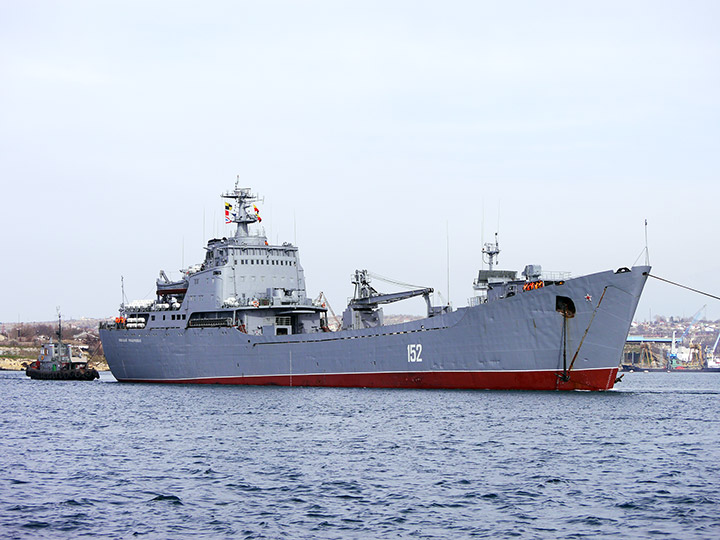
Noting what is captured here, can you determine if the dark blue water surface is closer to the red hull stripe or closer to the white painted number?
the red hull stripe

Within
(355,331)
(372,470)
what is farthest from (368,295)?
(372,470)

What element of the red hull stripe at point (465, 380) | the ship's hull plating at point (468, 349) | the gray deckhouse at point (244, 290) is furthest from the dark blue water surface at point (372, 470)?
the gray deckhouse at point (244, 290)

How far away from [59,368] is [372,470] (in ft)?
198

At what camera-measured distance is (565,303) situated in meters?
38.7

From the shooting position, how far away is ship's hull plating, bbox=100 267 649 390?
126 ft

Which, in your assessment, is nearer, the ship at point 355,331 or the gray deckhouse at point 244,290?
the ship at point 355,331

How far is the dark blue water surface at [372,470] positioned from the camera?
53.6 ft

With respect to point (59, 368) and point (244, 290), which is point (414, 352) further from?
point (59, 368)

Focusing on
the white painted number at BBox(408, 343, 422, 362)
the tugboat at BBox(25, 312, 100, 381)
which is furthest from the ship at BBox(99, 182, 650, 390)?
the tugboat at BBox(25, 312, 100, 381)

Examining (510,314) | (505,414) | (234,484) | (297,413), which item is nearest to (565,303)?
(510,314)

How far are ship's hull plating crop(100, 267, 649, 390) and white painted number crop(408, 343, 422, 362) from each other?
5 cm

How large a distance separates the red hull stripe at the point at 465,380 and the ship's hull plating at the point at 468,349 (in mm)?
51

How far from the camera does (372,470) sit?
2184 centimetres

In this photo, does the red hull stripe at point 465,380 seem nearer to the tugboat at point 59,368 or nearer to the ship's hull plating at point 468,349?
the ship's hull plating at point 468,349
